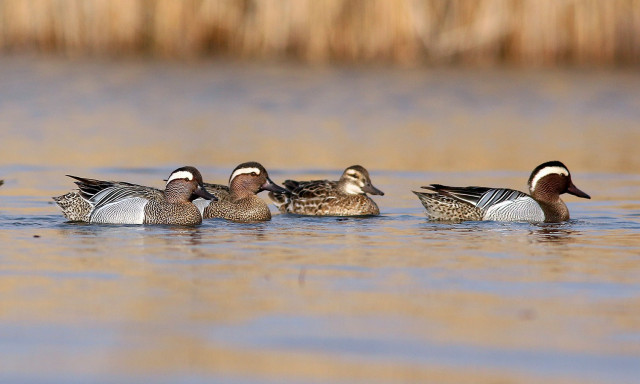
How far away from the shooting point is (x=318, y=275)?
7457 mm

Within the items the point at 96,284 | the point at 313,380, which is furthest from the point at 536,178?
the point at 313,380

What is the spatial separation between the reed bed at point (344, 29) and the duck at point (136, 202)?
12.1m

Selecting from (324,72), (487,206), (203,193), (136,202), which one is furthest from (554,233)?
(324,72)

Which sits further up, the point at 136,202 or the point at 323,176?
the point at 323,176

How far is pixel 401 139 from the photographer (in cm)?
1708

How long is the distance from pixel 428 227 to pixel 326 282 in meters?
2.91

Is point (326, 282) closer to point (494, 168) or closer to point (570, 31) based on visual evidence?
point (494, 168)

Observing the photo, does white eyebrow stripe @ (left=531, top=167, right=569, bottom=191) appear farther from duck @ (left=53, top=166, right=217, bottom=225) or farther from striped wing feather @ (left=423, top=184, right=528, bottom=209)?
duck @ (left=53, top=166, right=217, bottom=225)

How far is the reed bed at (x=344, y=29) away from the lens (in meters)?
22.4

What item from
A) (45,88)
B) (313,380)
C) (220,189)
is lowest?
(313,380)

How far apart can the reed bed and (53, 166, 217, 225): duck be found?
1205cm

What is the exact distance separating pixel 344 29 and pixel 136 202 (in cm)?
1302

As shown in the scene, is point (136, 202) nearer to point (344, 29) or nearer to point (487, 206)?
point (487, 206)

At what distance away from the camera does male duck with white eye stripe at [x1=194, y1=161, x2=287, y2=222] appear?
10836 mm
